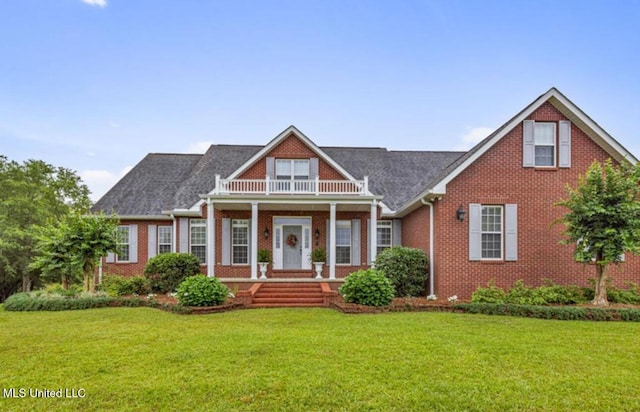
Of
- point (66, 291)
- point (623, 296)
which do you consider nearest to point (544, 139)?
point (623, 296)

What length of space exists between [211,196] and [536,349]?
11.0 m

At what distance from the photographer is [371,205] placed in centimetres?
1447

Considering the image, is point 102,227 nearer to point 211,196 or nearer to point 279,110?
point 211,196

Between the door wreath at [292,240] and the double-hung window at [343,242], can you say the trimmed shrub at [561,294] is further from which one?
the door wreath at [292,240]

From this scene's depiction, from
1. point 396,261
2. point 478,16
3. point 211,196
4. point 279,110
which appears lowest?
point 396,261

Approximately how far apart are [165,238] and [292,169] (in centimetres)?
692

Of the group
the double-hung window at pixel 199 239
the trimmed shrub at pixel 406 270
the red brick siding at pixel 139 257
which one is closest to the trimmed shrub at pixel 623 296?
the trimmed shrub at pixel 406 270

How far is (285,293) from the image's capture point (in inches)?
494

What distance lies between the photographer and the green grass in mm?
4324

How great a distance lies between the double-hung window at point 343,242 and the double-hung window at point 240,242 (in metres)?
3.99

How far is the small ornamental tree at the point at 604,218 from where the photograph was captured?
31.3 ft

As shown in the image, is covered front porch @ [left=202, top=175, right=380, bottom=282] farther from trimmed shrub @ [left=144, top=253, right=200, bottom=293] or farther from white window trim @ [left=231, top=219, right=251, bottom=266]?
trimmed shrub @ [left=144, top=253, right=200, bottom=293]

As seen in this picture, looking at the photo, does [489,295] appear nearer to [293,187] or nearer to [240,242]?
[293,187]

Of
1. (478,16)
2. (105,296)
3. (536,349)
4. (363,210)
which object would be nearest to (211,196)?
(105,296)
